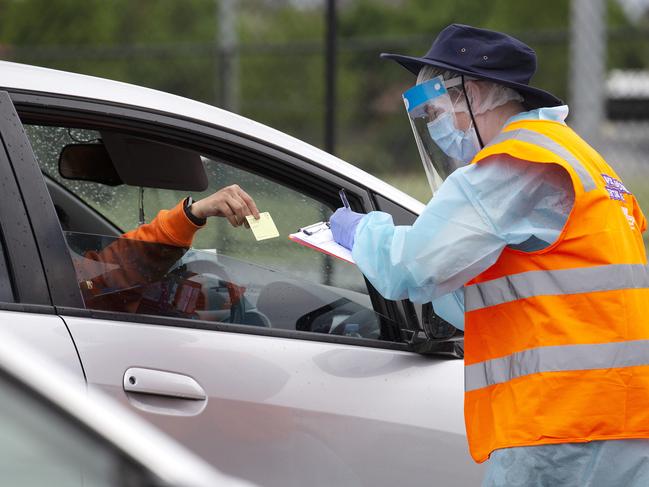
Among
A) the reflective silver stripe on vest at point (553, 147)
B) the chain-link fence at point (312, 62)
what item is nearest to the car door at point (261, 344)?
the reflective silver stripe on vest at point (553, 147)

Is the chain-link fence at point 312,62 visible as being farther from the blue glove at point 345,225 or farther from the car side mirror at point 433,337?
the blue glove at point 345,225

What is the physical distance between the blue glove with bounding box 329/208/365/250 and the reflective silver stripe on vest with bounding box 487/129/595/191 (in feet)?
1.27

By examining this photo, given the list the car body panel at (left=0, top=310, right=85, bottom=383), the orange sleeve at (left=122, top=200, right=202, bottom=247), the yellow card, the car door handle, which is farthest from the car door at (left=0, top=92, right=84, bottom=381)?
the yellow card

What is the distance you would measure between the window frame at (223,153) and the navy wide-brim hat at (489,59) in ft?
1.47

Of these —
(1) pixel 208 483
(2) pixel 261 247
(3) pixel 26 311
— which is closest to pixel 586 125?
(2) pixel 261 247

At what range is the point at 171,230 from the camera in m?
2.94

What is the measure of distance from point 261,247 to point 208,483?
4.88 feet

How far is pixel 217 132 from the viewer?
2.88m

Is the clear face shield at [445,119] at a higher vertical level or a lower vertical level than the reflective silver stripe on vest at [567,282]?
higher

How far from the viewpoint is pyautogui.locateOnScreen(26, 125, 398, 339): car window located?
111 inches

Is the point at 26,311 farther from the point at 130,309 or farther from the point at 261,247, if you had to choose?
the point at 261,247

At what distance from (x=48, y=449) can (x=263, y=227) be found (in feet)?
4.90

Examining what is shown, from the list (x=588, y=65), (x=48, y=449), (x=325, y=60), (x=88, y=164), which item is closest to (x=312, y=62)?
(x=588, y=65)

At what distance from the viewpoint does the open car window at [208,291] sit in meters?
2.77
